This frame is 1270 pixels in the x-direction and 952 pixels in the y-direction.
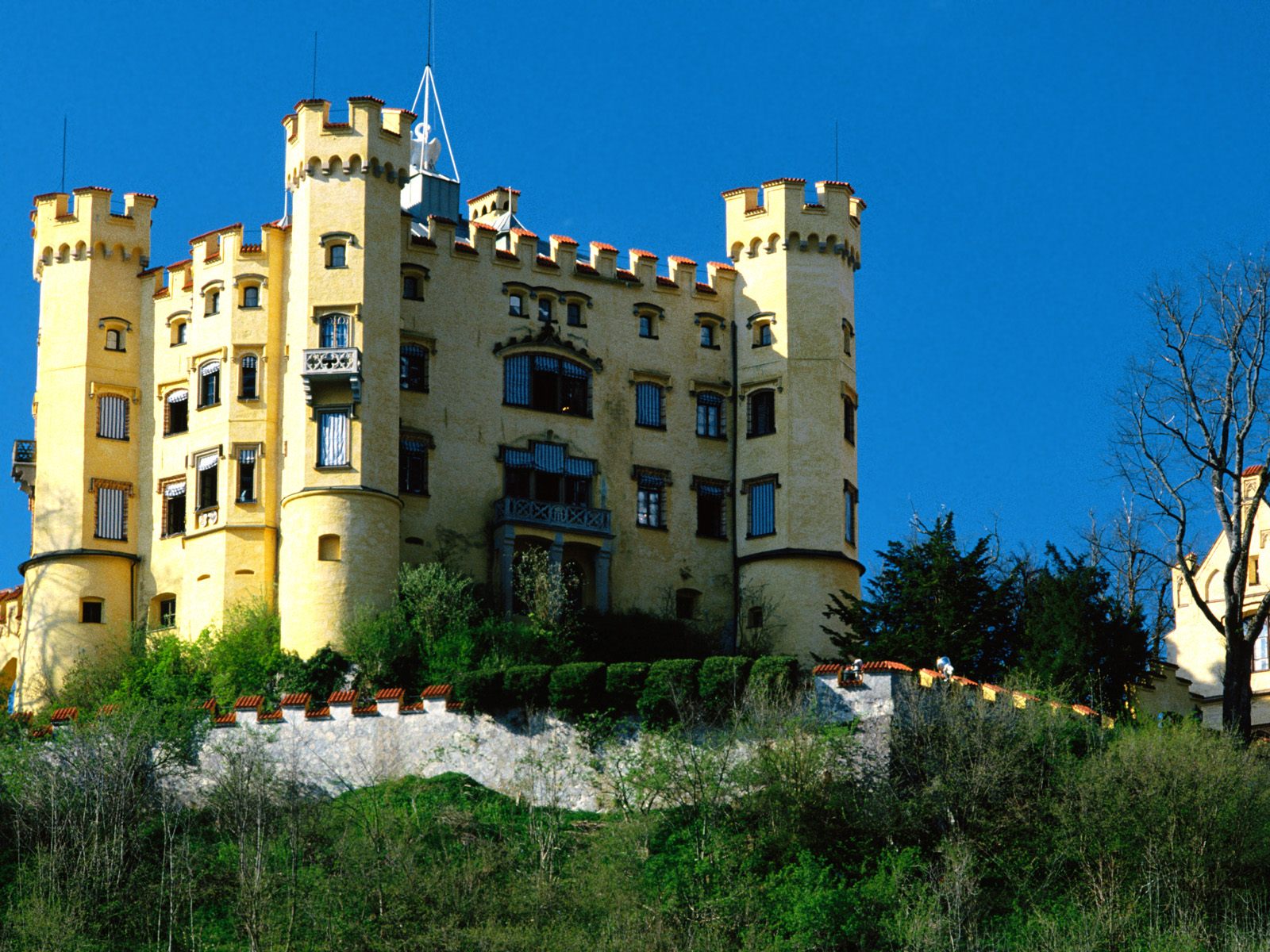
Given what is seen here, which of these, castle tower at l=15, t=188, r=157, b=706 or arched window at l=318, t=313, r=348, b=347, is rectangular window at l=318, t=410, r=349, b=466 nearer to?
arched window at l=318, t=313, r=348, b=347

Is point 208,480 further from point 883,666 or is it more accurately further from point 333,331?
point 883,666

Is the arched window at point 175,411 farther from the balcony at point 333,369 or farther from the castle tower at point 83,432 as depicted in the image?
the balcony at point 333,369

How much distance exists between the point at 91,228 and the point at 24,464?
7107mm

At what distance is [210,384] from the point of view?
71.0 m

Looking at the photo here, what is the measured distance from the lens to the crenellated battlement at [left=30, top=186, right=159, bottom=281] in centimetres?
7319

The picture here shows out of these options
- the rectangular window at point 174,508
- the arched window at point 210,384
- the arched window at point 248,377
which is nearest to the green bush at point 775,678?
the arched window at point 248,377

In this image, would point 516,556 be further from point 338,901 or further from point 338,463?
A: point 338,901

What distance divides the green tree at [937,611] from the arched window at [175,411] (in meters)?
19.5

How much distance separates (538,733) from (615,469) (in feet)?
48.2

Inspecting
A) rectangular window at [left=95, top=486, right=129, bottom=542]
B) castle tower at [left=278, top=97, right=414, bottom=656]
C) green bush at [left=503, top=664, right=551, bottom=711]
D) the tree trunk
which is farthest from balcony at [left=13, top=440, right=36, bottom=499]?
the tree trunk

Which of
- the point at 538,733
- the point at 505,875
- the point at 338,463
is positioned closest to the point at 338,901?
the point at 505,875

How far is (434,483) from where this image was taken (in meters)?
69.8

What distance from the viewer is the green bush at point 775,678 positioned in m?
57.0

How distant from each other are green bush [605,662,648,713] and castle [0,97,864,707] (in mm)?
9977
